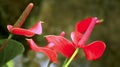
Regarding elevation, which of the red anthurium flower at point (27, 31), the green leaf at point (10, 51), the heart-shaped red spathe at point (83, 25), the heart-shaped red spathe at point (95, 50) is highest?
the red anthurium flower at point (27, 31)

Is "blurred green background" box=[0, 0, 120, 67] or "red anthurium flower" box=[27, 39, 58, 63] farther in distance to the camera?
"blurred green background" box=[0, 0, 120, 67]

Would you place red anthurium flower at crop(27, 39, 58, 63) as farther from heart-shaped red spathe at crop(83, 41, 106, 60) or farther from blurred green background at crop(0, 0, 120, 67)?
blurred green background at crop(0, 0, 120, 67)

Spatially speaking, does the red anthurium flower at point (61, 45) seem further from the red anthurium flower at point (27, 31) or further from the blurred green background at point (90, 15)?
the blurred green background at point (90, 15)

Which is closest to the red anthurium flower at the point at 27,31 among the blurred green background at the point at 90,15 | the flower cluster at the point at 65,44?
the flower cluster at the point at 65,44

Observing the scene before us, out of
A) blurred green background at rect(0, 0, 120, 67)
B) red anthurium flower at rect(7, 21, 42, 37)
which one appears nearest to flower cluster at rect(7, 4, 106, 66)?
red anthurium flower at rect(7, 21, 42, 37)

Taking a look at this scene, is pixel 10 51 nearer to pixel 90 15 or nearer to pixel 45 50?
pixel 45 50

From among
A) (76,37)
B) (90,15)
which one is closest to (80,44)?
(76,37)

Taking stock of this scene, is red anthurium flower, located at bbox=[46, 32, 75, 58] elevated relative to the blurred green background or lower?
elevated

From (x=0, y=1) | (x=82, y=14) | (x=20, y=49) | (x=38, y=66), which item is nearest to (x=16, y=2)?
(x=0, y=1)
